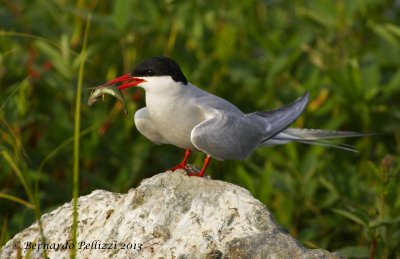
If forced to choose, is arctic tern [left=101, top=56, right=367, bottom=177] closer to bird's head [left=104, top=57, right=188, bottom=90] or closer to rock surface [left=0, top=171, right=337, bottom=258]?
bird's head [left=104, top=57, right=188, bottom=90]

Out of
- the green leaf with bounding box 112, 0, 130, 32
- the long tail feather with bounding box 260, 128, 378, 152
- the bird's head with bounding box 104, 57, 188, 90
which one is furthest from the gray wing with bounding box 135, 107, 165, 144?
the green leaf with bounding box 112, 0, 130, 32

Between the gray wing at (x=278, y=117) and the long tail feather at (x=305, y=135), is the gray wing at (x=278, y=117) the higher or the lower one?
the higher one

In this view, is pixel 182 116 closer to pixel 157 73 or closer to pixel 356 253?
pixel 157 73

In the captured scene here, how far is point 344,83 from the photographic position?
5754 mm

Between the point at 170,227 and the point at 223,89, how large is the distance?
2.78 meters

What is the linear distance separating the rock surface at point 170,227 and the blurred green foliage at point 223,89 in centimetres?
160

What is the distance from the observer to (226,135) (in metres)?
3.90

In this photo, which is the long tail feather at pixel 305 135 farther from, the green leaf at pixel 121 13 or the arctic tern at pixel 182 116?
the green leaf at pixel 121 13

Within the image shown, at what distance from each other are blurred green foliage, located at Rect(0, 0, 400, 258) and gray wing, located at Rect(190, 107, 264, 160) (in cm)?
81

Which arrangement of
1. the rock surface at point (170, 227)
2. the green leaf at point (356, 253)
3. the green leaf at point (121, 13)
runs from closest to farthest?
1. the rock surface at point (170, 227)
2. the green leaf at point (356, 253)
3. the green leaf at point (121, 13)

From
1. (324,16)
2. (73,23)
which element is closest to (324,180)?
(324,16)

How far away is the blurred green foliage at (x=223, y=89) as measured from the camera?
17.2 feet

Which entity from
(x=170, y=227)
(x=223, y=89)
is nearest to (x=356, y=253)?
(x=170, y=227)

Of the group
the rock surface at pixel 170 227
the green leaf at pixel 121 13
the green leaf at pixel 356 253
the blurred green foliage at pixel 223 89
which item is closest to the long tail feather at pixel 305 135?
the blurred green foliage at pixel 223 89
